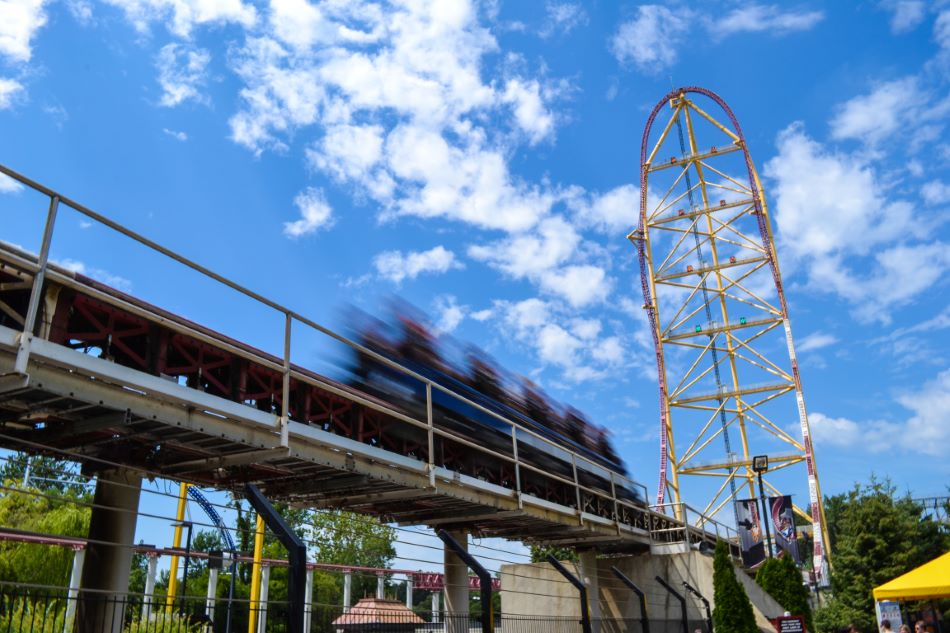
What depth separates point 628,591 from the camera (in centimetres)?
1975

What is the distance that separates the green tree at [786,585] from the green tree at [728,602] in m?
2.30

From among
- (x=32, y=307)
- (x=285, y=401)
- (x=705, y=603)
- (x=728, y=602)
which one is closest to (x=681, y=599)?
(x=705, y=603)

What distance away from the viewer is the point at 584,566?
18.5 metres

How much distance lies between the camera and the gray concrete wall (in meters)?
18.4

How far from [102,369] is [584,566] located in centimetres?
1471

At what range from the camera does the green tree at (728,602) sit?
1612cm

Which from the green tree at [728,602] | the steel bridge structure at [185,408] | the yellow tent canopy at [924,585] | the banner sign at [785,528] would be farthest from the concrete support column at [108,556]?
the banner sign at [785,528]

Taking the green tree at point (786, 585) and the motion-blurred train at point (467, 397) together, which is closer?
the motion-blurred train at point (467, 397)

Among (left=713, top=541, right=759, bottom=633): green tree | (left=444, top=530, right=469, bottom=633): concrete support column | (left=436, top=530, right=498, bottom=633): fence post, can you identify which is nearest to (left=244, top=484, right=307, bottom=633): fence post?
(left=436, top=530, right=498, bottom=633): fence post

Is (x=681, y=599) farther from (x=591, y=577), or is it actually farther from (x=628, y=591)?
(x=628, y=591)

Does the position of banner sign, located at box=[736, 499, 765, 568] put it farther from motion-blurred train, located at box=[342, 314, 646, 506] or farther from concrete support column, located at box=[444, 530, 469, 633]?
concrete support column, located at box=[444, 530, 469, 633]

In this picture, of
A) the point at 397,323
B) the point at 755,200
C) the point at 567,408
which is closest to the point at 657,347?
the point at 755,200

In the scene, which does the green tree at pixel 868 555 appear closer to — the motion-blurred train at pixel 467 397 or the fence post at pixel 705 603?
the fence post at pixel 705 603

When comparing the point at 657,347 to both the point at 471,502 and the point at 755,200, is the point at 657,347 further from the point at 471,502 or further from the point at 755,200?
the point at 471,502
